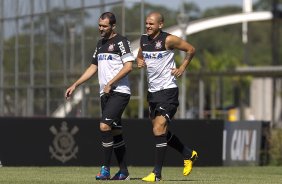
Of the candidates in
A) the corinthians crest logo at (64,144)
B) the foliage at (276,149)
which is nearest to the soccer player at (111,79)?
the corinthians crest logo at (64,144)

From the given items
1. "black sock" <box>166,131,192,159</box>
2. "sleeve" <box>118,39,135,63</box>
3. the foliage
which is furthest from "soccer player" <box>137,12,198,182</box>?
the foliage

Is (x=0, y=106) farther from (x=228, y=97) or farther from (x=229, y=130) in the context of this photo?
(x=228, y=97)

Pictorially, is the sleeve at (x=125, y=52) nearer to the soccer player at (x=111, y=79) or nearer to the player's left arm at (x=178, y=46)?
the soccer player at (x=111, y=79)

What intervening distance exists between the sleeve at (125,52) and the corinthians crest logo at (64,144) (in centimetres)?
872

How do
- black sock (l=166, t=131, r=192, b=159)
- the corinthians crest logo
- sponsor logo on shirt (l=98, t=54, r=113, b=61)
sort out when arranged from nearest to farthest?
sponsor logo on shirt (l=98, t=54, r=113, b=61), black sock (l=166, t=131, r=192, b=159), the corinthians crest logo

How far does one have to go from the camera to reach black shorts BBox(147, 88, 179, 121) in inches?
587

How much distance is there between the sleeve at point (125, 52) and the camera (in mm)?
15039

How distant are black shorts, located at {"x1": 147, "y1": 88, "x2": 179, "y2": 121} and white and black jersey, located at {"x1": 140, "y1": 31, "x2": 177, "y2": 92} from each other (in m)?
0.07

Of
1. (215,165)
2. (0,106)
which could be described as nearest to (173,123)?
(215,165)

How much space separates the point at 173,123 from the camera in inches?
965

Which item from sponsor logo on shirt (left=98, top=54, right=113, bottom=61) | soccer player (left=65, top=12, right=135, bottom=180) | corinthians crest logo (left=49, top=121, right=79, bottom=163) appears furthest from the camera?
corinthians crest logo (left=49, top=121, right=79, bottom=163)

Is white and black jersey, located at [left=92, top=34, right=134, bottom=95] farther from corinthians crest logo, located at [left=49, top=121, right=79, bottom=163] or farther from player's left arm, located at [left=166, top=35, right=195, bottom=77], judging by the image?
corinthians crest logo, located at [left=49, top=121, right=79, bottom=163]

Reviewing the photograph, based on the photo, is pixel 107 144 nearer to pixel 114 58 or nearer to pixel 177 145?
pixel 177 145

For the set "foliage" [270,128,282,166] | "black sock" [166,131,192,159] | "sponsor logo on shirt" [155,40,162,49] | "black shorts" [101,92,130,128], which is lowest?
"foliage" [270,128,282,166]
